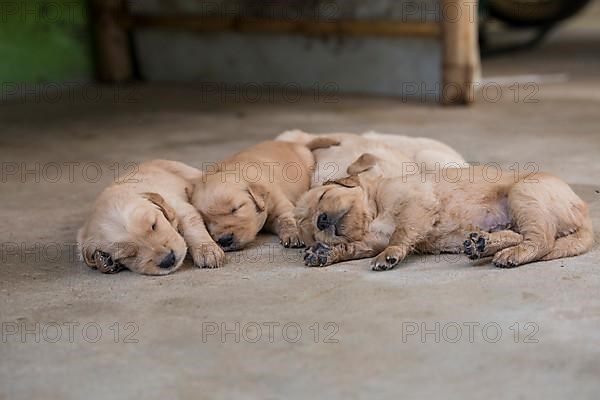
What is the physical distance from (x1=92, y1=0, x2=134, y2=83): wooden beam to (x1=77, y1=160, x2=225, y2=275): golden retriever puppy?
303 inches

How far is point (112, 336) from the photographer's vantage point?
397cm

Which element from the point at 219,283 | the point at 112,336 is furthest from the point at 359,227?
the point at 112,336

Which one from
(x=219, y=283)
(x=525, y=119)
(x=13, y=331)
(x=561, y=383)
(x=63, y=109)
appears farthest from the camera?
(x=63, y=109)

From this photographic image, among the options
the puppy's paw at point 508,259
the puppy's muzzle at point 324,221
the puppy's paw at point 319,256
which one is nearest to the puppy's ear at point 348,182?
the puppy's muzzle at point 324,221

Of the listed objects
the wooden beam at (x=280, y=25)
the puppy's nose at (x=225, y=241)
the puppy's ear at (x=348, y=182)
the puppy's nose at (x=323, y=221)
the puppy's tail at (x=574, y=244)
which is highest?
the wooden beam at (x=280, y=25)

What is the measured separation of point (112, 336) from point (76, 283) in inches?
33.4

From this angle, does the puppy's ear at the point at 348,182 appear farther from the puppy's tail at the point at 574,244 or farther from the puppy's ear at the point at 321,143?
the puppy's ear at the point at 321,143

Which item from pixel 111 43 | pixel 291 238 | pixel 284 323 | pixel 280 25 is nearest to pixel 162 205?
pixel 291 238

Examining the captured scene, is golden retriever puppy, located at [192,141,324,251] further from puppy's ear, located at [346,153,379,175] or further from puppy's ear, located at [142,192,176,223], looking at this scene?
puppy's ear, located at [346,153,379,175]

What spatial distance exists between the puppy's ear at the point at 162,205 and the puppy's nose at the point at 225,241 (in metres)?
0.31

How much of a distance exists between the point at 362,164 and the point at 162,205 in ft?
4.28

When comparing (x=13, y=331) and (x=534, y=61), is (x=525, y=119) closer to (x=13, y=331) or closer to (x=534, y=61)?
(x=534, y=61)

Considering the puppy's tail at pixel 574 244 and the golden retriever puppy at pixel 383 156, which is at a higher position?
the golden retriever puppy at pixel 383 156

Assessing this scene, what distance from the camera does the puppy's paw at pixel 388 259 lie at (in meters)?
4.61
